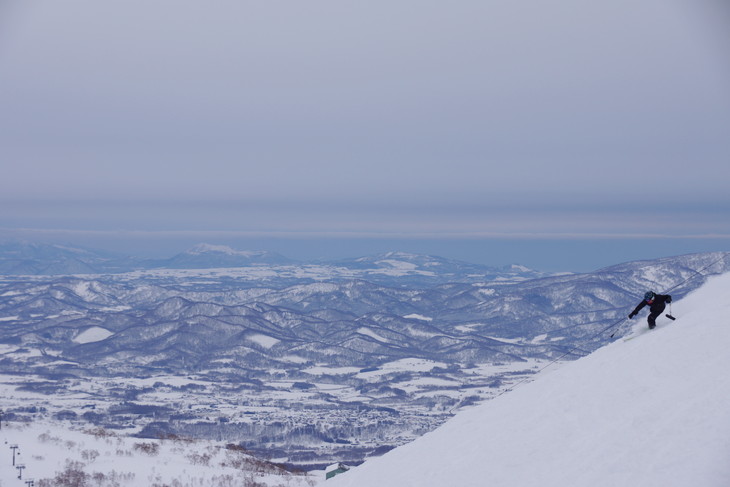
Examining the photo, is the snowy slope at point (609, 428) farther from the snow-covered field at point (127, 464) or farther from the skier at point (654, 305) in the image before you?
the snow-covered field at point (127, 464)

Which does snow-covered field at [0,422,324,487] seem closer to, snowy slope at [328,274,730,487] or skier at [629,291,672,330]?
snowy slope at [328,274,730,487]

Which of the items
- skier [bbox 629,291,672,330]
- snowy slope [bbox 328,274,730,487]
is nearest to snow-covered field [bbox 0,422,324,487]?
snowy slope [bbox 328,274,730,487]

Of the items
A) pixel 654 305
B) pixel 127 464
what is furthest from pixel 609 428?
pixel 127 464

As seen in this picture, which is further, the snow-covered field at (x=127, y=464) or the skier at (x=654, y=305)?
the snow-covered field at (x=127, y=464)

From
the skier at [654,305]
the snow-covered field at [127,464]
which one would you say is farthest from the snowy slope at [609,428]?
the snow-covered field at [127,464]

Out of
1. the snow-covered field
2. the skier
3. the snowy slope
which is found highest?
Answer: the skier

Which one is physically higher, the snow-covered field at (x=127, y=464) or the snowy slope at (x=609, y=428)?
the snowy slope at (x=609, y=428)

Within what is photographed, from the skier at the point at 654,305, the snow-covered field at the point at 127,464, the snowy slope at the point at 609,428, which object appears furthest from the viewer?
the snow-covered field at the point at 127,464

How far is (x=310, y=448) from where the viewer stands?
632 ft

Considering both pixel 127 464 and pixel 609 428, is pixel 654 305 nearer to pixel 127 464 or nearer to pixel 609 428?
pixel 609 428

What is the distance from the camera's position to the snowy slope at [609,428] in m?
14.1

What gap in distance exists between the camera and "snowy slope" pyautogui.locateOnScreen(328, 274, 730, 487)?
14086 millimetres

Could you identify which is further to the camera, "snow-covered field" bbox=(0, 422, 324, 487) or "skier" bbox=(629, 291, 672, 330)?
"snow-covered field" bbox=(0, 422, 324, 487)

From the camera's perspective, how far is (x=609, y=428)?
53.2 ft
